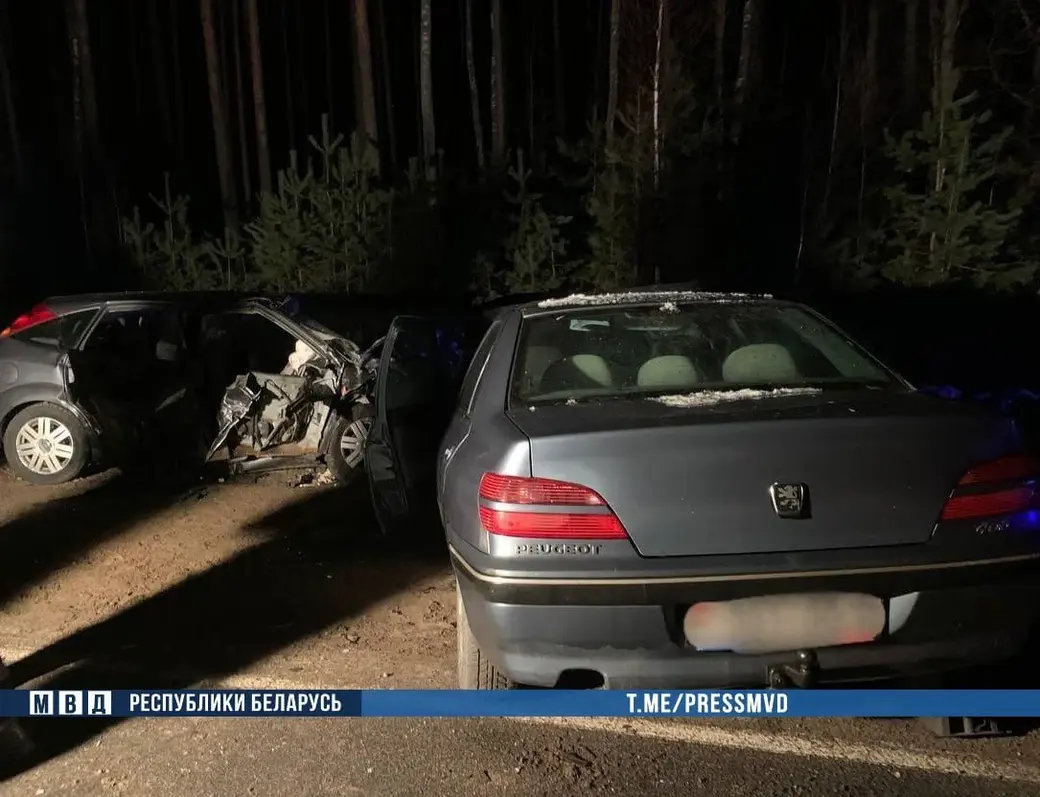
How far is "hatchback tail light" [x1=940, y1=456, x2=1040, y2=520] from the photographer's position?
103 inches

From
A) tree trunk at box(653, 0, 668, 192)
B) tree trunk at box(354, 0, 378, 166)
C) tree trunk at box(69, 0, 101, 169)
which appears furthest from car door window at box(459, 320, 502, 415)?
tree trunk at box(69, 0, 101, 169)

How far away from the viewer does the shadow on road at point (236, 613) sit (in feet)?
13.0

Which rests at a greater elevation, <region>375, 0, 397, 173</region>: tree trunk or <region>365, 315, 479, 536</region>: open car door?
<region>375, 0, 397, 173</region>: tree trunk

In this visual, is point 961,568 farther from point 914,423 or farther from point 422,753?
point 422,753

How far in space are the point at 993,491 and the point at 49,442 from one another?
6963 mm

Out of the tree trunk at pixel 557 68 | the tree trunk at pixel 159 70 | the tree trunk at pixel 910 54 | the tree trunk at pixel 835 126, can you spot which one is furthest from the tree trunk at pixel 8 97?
the tree trunk at pixel 910 54

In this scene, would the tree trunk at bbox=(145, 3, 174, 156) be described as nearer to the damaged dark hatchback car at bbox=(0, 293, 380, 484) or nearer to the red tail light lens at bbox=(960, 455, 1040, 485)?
the damaged dark hatchback car at bbox=(0, 293, 380, 484)

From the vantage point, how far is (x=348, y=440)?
6.95 meters

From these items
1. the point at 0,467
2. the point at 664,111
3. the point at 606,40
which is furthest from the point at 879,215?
the point at 606,40

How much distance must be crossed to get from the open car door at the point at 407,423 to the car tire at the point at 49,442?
3189mm

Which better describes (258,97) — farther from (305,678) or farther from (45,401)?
A: (305,678)

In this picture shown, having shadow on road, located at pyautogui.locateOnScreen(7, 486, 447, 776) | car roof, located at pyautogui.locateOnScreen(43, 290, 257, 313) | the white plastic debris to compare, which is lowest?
shadow on road, located at pyautogui.locateOnScreen(7, 486, 447, 776)

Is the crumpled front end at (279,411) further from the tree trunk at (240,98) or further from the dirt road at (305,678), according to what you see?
the tree trunk at (240,98)

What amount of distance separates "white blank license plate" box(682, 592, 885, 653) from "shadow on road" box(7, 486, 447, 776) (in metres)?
2.33
